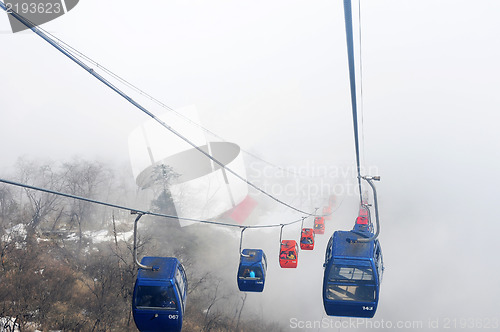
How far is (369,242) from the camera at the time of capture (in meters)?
12.3

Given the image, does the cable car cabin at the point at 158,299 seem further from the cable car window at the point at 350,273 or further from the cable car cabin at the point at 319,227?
the cable car cabin at the point at 319,227

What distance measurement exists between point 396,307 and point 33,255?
10339 cm

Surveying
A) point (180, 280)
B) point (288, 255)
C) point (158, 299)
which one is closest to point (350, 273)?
point (180, 280)

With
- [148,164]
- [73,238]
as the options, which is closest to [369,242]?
[73,238]

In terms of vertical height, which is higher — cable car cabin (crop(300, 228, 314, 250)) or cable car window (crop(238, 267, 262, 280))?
cable car window (crop(238, 267, 262, 280))

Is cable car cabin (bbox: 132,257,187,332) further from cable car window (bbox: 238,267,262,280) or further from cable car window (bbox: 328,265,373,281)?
cable car window (bbox: 238,267,262,280)

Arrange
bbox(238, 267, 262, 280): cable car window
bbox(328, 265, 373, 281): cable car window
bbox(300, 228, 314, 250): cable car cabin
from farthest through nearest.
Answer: bbox(300, 228, 314, 250): cable car cabin → bbox(238, 267, 262, 280): cable car window → bbox(328, 265, 373, 281): cable car window

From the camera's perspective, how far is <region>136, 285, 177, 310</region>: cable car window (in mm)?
11320

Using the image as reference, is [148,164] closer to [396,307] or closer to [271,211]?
[271,211]

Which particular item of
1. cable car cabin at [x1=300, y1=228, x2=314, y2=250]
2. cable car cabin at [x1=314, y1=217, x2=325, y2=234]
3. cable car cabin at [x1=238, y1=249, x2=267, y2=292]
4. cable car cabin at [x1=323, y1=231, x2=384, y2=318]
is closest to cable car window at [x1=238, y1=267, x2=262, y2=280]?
cable car cabin at [x1=238, y1=249, x2=267, y2=292]

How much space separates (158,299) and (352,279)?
7.21 metres

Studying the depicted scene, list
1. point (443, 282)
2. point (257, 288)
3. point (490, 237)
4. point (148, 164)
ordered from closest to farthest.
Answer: point (257, 288), point (148, 164), point (443, 282), point (490, 237)

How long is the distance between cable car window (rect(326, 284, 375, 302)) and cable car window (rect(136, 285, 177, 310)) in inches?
232

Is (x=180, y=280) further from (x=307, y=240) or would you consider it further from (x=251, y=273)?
(x=307, y=240)
